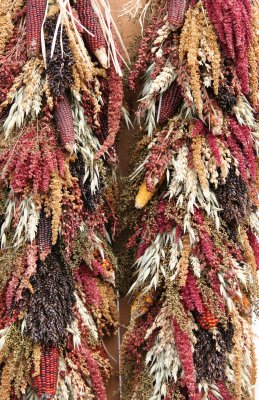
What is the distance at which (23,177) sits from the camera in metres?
2.55

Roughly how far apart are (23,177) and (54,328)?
607 mm

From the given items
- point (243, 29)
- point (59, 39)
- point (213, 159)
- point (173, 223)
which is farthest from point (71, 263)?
point (243, 29)

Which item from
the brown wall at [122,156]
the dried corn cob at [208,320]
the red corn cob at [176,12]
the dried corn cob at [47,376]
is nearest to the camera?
the dried corn cob at [47,376]

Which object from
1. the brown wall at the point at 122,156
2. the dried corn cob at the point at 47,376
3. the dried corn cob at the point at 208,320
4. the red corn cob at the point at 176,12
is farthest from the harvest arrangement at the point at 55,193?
the dried corn cob at the point at 208,320

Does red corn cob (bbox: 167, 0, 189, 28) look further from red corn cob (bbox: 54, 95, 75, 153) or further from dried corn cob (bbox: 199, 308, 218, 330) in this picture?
dried corn cob (bbox: 199, 308, 218, 330)

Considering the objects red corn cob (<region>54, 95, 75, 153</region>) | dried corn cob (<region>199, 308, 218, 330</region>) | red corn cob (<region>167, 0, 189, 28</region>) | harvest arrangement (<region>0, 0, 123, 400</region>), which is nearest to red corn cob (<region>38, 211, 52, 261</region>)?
harvest arrangement (<region>0, 0, 123, 400</region>)

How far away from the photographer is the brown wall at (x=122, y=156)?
115 inches

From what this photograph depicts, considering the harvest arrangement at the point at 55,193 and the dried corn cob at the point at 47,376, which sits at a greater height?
the harvest arrangement at the point at 55,193

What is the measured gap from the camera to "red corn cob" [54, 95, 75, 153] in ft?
8.58

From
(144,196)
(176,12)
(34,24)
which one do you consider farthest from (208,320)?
(34,24)

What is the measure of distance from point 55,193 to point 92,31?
733 mm

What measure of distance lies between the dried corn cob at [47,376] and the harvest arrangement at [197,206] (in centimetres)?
34

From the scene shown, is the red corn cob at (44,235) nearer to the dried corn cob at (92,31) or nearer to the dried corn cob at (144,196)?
the dried corn cob at (144,196)

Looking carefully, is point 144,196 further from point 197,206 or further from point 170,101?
point 170,101
